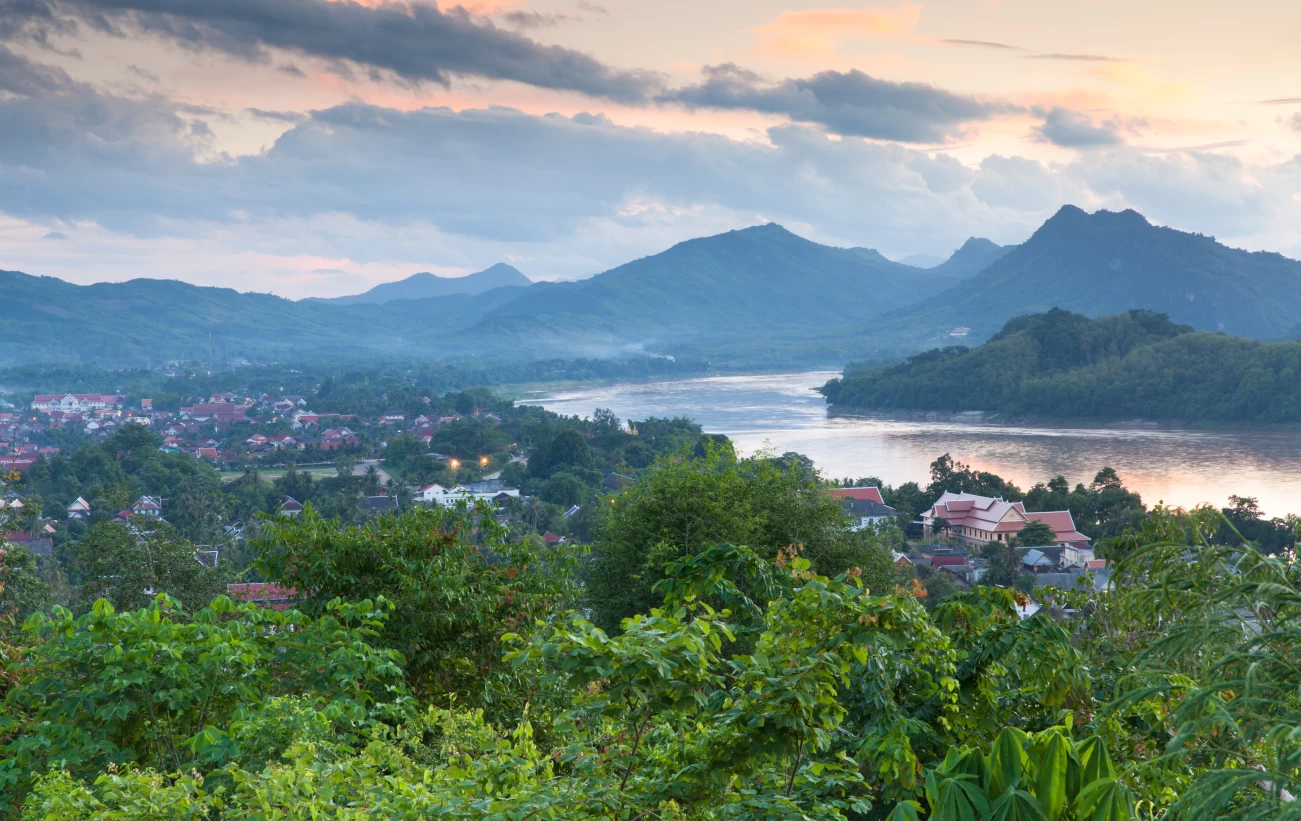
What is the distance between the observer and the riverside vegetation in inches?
85.6

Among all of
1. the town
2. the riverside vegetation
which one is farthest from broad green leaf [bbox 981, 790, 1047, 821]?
the town

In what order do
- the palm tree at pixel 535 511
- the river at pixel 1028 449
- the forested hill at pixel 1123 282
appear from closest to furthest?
the palm tree at pixel 535 511
the river at pixel 1028 449
the forested hill at pixel 1123 282

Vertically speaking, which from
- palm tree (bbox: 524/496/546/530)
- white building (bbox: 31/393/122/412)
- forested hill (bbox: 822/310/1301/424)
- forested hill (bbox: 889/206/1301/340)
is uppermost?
forested hill (bbox: 889/206/1301/340)

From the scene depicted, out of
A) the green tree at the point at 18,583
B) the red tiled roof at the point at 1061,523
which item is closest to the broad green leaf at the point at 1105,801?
the green tree at the point at 18,583

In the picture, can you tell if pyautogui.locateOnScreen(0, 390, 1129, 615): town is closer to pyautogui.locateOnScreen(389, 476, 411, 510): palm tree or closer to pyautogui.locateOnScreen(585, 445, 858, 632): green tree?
pyautogui.locateOnScreen(389, 476, 411, 510): palm tree

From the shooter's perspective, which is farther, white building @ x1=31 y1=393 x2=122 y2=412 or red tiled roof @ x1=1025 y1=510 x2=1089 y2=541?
white building @ x1=31 y1=393 x2=122 y2=412

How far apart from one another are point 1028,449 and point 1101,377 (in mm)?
18807

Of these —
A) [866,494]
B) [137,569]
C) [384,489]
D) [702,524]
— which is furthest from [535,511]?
[702,524]

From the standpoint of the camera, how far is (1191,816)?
1.83 metres

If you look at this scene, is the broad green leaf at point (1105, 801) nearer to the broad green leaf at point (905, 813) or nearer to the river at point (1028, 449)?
the broad green leaf at point (905, 813)

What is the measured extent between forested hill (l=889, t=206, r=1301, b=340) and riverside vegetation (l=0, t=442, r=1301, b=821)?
153m

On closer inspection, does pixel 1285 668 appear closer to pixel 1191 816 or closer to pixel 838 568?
pixel 1191 816

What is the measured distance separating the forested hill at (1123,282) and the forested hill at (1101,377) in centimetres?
7479

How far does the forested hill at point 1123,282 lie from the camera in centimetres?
14612
